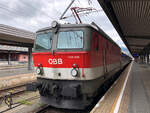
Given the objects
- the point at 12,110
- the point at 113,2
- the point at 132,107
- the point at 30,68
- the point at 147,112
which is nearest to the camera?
the point at 147,112

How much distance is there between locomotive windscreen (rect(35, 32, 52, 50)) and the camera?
5436 millimetres

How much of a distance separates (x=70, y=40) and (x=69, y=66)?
38.0 inches

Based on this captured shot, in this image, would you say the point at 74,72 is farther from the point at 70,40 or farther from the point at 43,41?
the point at 43,41

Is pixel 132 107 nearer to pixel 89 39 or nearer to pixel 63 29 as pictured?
pixel 89 39

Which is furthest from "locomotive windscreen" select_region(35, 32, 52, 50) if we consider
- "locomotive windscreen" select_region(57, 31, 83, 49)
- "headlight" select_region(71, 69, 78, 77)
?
"headlight" select_region(71, 69, 78, 77)

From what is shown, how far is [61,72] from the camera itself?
5.05 m

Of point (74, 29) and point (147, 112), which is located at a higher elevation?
point (74, 29)

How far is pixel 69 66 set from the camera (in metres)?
4.95

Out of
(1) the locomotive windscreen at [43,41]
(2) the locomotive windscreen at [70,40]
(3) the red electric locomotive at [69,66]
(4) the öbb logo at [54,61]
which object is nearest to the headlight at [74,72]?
(3) the red electric locomotive at [69,66]

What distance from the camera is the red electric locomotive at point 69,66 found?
15.7ft

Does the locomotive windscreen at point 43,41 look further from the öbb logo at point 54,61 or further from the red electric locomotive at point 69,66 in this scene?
the öbb logo at point 54,61

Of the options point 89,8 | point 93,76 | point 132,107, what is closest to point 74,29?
point 93,76

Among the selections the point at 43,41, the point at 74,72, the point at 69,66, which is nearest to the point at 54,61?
the point at 69,66

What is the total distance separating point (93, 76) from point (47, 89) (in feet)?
5.91
